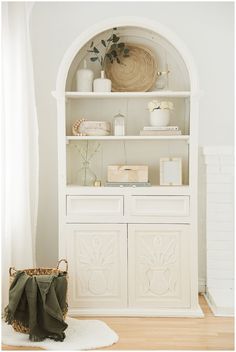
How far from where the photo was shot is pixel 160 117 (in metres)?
3.71

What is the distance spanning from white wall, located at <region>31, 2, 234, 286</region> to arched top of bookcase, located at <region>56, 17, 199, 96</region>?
0.23 meters

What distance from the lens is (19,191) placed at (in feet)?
11.5

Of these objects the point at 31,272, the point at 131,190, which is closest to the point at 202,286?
the point at 131,190

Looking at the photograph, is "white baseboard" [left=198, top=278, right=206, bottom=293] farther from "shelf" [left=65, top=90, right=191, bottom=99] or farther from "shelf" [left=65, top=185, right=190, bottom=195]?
"shelf" [left=65, top=90, right=191, bottom=99]

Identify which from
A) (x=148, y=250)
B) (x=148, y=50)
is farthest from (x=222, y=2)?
(x=148, y=250)

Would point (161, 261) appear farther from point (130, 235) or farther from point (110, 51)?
point (110, 51)

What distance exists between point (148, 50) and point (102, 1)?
0.59m

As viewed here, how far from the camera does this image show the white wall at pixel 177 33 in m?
4.06

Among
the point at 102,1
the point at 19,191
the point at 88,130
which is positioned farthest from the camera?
the point at 102,1

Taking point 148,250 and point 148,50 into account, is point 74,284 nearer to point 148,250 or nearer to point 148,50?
point 148,250

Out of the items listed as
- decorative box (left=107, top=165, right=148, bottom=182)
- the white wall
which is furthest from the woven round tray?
decorative box (left=107, top=165, right=148, bottom=182)

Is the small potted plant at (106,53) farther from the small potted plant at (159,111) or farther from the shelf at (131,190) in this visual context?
the shelf at (131,190)

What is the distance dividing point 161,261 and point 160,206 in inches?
16.1

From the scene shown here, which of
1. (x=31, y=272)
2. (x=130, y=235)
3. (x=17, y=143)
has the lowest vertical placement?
(x=31, y=272)
